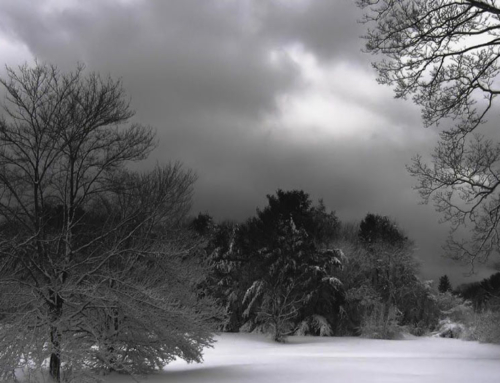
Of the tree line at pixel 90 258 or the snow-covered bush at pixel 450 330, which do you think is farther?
the snow-covered bush at pixel 450 330

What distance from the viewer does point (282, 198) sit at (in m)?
37.4

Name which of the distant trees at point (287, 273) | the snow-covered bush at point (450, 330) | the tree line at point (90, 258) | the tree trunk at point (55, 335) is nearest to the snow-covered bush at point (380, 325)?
the distant trees at point (287, 273)

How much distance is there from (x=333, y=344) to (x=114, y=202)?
1928cm

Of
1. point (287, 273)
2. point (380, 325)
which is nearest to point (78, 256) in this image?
point (287, 273)

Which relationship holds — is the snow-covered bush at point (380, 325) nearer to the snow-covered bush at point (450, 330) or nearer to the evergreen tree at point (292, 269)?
the evergreen tree at point (292, 269)

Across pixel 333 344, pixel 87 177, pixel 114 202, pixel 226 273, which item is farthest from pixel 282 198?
pixel 87 177

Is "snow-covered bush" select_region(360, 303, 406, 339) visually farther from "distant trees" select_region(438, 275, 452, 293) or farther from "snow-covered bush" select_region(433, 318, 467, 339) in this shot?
"distant trees" select_region(438, 275, 452, 293)

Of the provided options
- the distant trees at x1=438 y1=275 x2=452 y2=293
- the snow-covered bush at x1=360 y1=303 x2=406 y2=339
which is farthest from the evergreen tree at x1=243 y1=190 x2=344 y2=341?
the distant trees at x1=438 y1=275 x2=452 y2=293

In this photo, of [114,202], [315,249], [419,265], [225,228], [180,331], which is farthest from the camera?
[225,228]

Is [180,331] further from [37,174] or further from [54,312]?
[37,174]

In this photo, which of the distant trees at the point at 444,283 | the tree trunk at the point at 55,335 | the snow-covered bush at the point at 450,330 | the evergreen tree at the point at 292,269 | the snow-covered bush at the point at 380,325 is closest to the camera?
the tree trunk at the point at 55,335

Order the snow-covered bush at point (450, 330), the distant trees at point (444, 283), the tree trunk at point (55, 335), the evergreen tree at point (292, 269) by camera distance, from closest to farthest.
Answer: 1. the tree trunk at point (55, 335)
2. the evergreen tree at point (292, 269)
3. the snow-covered bush at point (450, 330)
4. the distant trees at point (444, 283)

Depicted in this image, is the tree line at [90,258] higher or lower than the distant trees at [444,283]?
lower

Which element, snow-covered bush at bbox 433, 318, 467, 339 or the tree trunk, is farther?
snow-covered bush at bbox 433, 318, 467, 339
